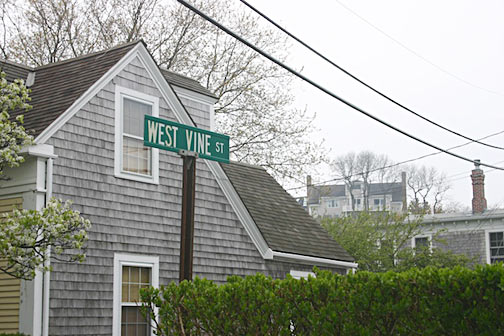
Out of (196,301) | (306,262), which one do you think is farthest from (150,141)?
(306,262)

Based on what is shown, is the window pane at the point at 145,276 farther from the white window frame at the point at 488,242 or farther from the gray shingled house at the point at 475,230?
the white window frame at the point at 488,242

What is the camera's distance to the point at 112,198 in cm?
1186

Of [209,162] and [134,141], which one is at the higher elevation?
[134,141]

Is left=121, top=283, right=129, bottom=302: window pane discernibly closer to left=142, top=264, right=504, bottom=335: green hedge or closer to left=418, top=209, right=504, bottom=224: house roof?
left=142, top=264, right=504, bottom=335: green hedge

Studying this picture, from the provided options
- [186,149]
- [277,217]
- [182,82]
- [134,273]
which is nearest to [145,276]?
[134,273]

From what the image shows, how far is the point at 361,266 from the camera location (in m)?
24.8

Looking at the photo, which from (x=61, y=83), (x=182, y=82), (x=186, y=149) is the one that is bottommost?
(x=186, y=149)

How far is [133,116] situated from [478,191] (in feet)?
66.6

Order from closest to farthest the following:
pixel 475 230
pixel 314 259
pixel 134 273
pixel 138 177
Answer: pixel 134 273 < pixel 138 177 < pixel 314 259 < pixel 475 230

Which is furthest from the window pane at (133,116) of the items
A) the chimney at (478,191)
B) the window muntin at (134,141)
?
the chimney at (478,191)

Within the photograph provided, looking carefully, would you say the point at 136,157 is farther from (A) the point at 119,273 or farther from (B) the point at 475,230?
(B) the point at 475,230

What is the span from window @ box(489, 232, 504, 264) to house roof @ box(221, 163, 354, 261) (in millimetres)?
13161

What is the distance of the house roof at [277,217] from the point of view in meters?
15.5

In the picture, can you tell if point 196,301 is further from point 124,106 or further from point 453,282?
point 124,106
